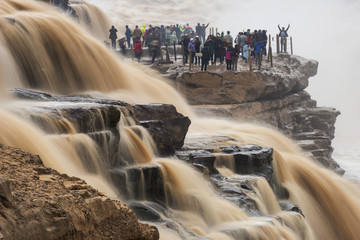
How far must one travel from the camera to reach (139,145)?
10.3 meters

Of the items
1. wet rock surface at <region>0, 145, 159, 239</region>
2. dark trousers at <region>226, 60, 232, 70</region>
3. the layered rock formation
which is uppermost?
dark trousers at <region>226, 60, 232, 70</region>

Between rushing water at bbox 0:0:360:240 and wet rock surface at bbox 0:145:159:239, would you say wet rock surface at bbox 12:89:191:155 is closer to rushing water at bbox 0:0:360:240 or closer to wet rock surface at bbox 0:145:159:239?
rushing water at bbox 0:0:360:240

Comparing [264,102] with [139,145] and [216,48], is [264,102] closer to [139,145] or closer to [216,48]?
[216,48]

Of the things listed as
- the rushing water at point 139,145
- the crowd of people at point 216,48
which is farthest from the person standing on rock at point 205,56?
the rushing water at point 139,145

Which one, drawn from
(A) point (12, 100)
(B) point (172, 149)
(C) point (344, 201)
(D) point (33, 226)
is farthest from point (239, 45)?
(D) point (33, 226)

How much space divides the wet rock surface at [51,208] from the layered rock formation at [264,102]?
621 inches

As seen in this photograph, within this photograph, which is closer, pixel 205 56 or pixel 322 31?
pixel 205 56

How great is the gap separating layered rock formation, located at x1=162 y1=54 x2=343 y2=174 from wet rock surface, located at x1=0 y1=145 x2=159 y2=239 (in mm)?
15770

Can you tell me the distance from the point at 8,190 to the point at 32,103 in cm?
557

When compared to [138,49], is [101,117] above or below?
below

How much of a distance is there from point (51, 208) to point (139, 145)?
17.8 ft

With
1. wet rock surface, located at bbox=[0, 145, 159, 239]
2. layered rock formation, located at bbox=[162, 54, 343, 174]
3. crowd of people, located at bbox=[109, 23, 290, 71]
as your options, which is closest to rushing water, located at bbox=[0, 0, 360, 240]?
wet rock surface, located at bbox=[0, 145, 159, 239]

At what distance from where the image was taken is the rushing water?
8672mm

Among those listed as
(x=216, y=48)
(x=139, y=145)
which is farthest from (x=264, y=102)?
(x=139, y=145)
